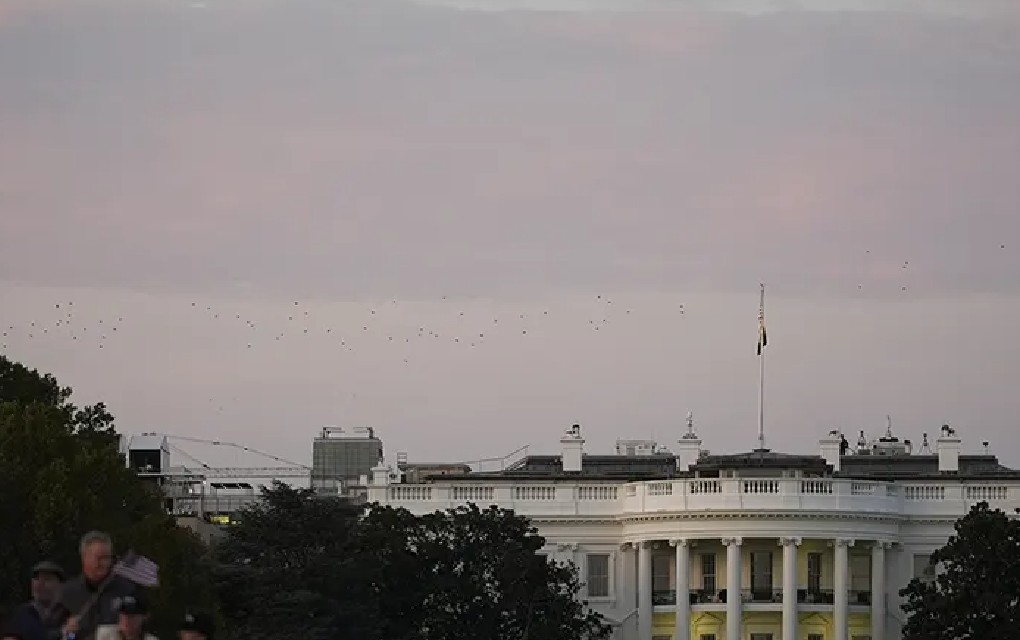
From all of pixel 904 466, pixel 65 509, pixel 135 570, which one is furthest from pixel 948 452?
pixel 135 570

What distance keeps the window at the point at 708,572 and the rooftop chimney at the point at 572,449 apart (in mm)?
11197

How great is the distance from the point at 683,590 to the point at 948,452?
49.9 feet

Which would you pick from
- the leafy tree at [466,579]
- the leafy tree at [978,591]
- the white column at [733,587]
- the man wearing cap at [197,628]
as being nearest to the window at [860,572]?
the white column at [733,587]

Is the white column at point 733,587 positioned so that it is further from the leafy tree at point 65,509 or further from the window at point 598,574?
the leafy tree at point 65,509

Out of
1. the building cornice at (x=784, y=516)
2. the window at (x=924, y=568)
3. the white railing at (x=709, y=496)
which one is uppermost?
the white railing at (x=709, y=496)

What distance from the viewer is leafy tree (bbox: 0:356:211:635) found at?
111 meters

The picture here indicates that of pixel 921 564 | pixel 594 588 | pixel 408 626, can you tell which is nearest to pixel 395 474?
pixel 594 588

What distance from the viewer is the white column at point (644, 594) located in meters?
169

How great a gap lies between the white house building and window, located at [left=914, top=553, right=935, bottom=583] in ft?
0.30

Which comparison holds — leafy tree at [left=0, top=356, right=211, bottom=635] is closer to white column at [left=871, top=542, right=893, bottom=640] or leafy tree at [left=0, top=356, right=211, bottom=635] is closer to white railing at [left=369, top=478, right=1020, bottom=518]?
white railing at [left=369, top=478, right=1020, bottom=518]

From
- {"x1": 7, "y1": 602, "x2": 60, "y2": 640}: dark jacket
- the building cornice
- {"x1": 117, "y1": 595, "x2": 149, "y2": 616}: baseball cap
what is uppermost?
the building cornice

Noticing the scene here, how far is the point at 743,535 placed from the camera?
166000mm

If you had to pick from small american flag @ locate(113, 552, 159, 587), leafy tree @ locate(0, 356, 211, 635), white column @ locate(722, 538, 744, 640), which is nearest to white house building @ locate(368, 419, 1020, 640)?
white column @ locate(722, 538, 744, 640)

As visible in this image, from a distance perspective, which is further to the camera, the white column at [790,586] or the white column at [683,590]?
the white column at [683,590]
